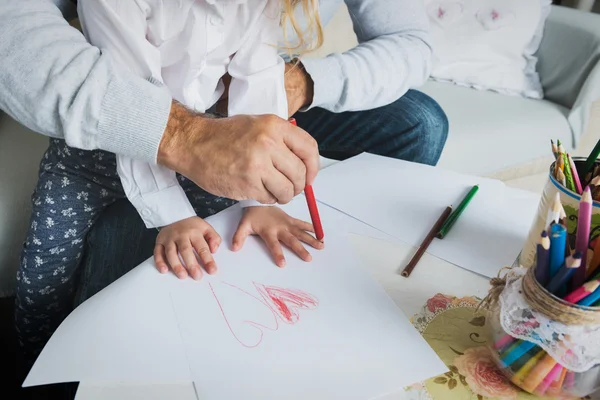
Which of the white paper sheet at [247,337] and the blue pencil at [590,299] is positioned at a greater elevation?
the blue pencil at [590,299]

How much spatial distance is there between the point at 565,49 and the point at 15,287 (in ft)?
Answer: 5.12

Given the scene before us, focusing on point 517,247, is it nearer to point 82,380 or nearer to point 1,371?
point 82,380

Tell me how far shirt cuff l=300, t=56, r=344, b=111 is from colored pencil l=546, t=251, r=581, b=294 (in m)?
0.52

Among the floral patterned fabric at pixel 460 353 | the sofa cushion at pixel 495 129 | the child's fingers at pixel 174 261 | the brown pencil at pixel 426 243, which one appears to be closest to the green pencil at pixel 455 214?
the brown pencil at pixel 426 243

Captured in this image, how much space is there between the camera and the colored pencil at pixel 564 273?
0.40 m

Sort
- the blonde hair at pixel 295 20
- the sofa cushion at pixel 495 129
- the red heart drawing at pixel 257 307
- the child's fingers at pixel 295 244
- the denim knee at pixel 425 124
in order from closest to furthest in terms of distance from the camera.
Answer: the red heart drawing at pixel 257 307 → the child's fingers at pixel 295 244 → the blonde hair at pixel 295 20 → the denim knee at pixel 425 124 → the sofa cushion at pixel 495 129

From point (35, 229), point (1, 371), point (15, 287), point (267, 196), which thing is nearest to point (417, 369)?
point (267, 196)

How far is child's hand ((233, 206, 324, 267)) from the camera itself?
0.64 m

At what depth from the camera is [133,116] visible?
58cm

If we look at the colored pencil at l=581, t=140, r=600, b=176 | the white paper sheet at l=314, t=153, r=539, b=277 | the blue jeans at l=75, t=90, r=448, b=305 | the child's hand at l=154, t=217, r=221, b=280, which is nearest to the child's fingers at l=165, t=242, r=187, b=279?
the child's hand at l=154, t=217, r=221, b=280

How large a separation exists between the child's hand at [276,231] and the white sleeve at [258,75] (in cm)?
17

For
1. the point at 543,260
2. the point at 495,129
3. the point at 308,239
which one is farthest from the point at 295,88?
the point at 495,129

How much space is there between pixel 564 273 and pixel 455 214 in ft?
0.96

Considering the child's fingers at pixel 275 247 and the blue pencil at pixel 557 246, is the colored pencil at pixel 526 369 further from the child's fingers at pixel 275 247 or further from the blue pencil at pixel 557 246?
the child's fingers at pixel 275 247
